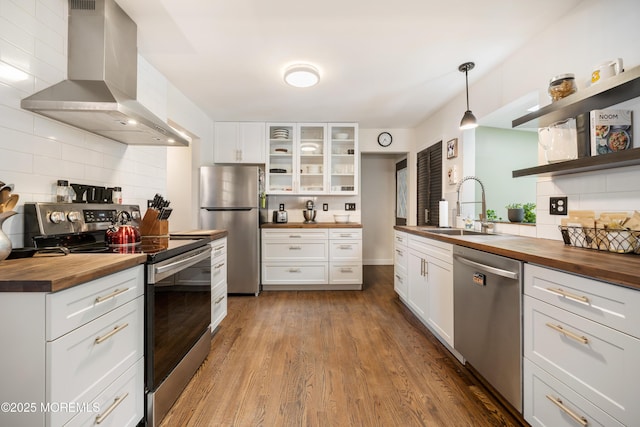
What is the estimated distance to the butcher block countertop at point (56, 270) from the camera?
800 mm

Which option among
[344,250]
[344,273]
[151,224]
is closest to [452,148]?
[344,250]

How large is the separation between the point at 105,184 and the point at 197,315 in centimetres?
115

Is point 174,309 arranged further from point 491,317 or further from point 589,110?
point 589,110

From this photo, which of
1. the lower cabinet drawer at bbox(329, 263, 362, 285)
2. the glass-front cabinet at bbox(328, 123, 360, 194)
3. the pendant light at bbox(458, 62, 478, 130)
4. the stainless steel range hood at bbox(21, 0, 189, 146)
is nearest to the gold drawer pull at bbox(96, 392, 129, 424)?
the stainless steel range hood at bbox(21, 0, 189, 146)

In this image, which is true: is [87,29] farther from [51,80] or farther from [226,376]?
[226,376]

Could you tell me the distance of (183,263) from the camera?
5.02 feet

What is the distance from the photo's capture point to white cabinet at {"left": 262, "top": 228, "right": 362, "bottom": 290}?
3682mm

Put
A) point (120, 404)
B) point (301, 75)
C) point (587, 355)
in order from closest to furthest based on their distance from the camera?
point (587, 355)
point (120, 404)
point (301, 75)

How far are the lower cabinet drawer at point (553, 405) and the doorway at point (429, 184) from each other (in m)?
2.38

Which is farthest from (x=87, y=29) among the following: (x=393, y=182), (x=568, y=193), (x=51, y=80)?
(x=393, y=182)

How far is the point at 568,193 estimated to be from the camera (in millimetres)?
1742

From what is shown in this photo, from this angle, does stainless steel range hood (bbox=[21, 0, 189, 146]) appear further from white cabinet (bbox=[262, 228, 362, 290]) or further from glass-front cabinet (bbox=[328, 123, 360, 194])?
glass-front cabinet (bbox=[328, 123, 360, 194])

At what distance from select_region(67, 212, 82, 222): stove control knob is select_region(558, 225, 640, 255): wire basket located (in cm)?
285

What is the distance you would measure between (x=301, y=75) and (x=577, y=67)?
1.98 metres
